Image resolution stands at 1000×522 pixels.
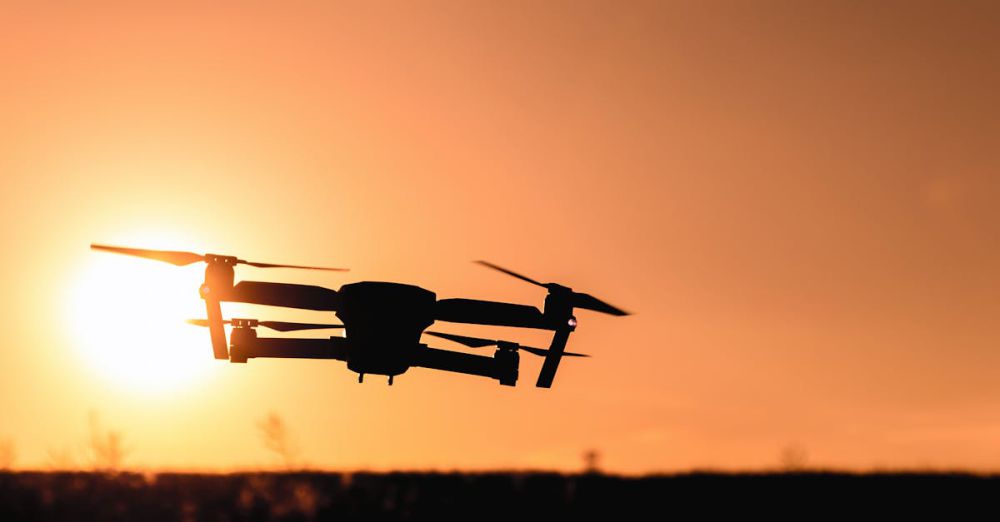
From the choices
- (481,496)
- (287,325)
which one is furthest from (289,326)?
(481,496)

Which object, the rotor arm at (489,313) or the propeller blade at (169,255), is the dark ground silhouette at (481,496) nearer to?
the propeller blade at (169,255)

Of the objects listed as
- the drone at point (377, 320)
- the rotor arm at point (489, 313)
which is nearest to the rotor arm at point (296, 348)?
the drone at point (377, 320)

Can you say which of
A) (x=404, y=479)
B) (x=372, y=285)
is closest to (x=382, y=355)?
(x=372, y=285)

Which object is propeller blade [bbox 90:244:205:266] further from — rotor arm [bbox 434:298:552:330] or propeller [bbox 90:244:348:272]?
rotor arm [bbox 434:298:552:330]

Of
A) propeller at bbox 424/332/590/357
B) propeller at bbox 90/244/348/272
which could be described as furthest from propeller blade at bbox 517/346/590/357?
propeller at bbox 90/244/348/272

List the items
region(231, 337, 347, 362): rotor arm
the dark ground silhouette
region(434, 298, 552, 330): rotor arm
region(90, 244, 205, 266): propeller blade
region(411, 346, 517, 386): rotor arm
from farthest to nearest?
region(411, 346, 517, 386): rotor arm → region(231, 337, 347, 362): rotor arm → region(434, 298, 552, 330): rotor arm → region(90, 244, 205, 266): propeller blade → the dark ground silhouette

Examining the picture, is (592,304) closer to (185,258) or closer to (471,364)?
(471,364)

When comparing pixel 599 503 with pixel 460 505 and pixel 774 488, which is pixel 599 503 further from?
pixel 774 488

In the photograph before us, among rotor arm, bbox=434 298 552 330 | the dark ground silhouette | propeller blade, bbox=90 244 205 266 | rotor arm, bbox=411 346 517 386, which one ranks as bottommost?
the dark ground silhouette
